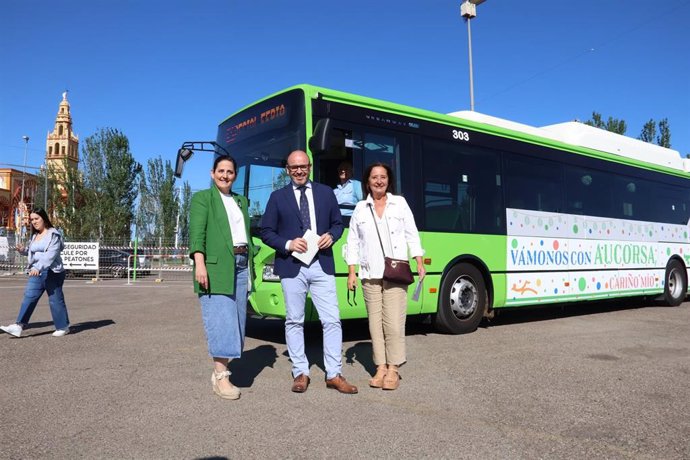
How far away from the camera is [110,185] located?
36.5m

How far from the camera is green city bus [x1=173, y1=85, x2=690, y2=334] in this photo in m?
6.04

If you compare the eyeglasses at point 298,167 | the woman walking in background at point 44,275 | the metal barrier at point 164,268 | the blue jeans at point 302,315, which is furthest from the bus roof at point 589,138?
the metal barrier at point 164,268

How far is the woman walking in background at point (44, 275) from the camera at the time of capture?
688 centimetres

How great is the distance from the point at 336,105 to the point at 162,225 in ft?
118

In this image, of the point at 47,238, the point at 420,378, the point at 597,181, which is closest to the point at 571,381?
the point at 420,378

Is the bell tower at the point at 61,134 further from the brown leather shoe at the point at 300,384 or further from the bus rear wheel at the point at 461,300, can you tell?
the brown leather shoe at the point at 300,384

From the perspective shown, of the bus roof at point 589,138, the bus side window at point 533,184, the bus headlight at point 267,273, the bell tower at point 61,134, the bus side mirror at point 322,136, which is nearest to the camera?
the bus side mirror at point 322,136

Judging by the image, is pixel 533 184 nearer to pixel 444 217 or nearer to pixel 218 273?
pixel 444 217

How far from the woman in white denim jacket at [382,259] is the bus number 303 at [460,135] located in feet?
10.4

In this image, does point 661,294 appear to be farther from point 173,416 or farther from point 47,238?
point 47,238

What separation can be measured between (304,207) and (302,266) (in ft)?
1.64

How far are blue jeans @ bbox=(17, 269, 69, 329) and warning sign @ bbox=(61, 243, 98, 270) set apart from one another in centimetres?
1407

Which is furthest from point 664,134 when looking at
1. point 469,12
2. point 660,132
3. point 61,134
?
point 61,134

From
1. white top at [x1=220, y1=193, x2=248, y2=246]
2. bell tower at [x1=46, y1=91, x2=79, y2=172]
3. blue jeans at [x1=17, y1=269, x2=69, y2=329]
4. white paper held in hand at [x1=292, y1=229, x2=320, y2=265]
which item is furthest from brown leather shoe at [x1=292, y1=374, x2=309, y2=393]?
bell tower at [x1=46, y1=91, x2=79, y2=172]
